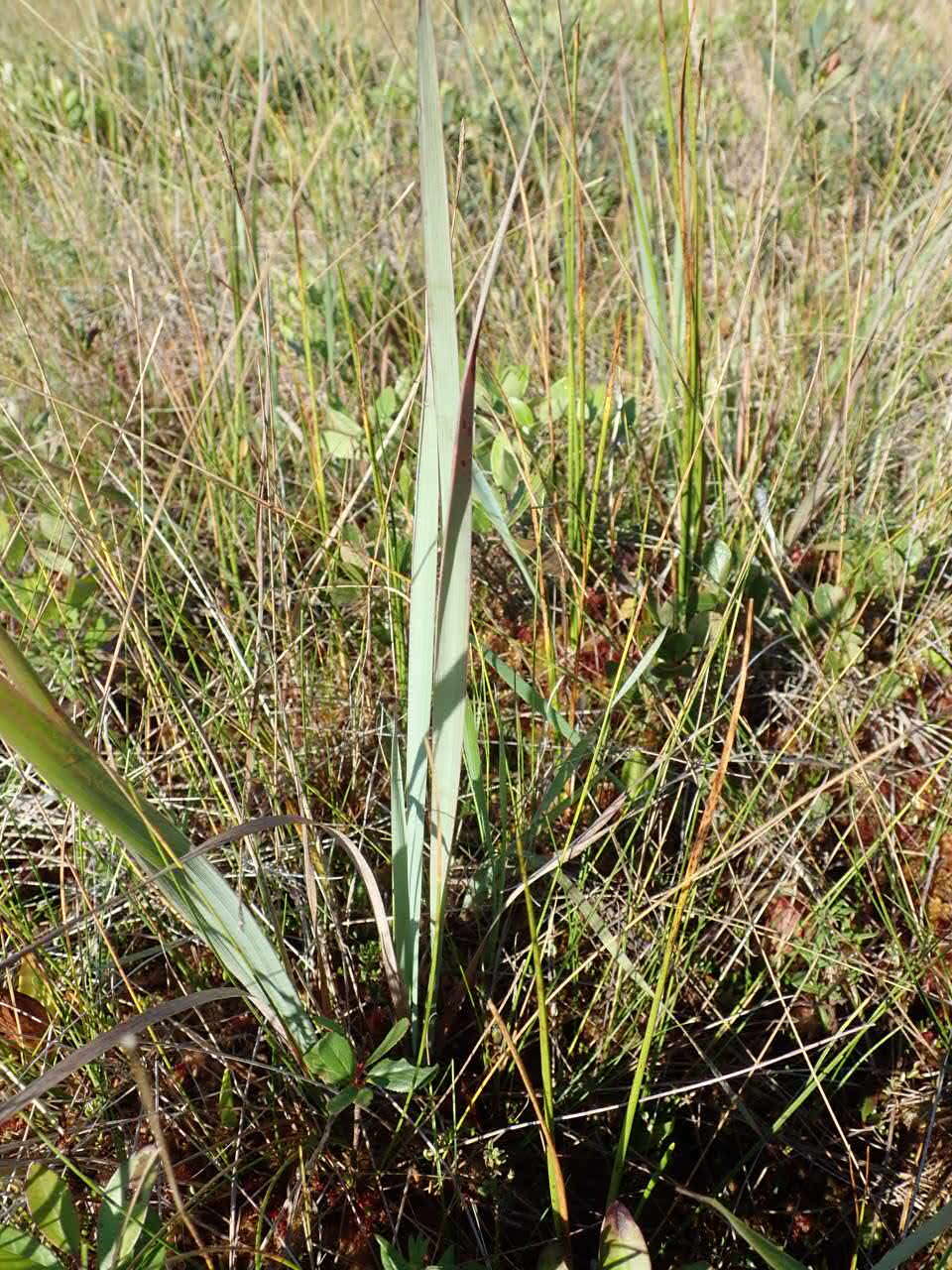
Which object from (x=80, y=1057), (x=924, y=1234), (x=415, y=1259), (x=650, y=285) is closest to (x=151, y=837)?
(x=80, y=1057)

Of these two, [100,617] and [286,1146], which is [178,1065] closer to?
[286,1146]

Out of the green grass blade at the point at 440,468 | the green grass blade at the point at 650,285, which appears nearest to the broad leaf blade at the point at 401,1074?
the green grass blade at the point at 440,468

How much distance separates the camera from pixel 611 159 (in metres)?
2.43

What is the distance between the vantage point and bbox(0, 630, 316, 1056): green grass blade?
502 mm

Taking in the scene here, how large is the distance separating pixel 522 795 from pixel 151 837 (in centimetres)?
40

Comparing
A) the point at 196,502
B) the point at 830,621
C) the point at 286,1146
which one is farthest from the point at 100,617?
the point at 830,621

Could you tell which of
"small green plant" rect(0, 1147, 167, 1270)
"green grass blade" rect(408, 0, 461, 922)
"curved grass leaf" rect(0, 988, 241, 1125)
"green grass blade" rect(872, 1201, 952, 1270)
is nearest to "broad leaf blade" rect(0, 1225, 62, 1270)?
"small green plant" rect(0, 1147, 167, 1270)

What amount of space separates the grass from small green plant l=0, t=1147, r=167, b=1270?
2cm

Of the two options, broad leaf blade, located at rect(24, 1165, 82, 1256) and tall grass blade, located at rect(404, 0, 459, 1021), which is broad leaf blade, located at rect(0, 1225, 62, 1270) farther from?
tall grass blade, located at rect(404, 0, 459, 1021)

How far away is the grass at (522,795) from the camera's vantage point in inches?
31.0

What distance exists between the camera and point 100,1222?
639 millimetres

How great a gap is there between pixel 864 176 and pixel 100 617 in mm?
2009

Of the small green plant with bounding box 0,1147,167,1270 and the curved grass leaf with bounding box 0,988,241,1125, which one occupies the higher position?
the curved grass leaf with bounding box 0,988,241,1125

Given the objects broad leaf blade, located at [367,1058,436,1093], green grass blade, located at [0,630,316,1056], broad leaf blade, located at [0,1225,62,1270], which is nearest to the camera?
green grass blade, located at [0,630,316,1056]
